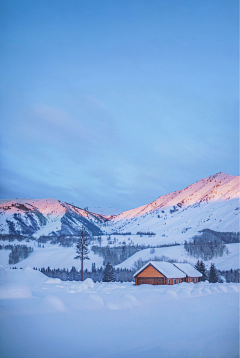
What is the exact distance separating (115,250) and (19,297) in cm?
13516

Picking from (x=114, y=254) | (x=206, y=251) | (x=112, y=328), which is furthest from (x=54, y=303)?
(x=114, y=254)

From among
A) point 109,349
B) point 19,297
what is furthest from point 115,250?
point 109,349

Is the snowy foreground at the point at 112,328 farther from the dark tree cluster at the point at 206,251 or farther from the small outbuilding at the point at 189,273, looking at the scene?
the dark tree cluster at the point at 206,251

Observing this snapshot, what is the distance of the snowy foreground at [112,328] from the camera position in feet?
38.2

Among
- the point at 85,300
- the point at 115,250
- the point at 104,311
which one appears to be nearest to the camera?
the point at 104,311

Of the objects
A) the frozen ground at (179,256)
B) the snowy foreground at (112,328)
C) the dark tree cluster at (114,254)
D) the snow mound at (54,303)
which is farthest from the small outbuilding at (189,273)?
the dark tree cluster at (114,254)

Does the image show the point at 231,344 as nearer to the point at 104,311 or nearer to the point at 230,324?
the point at 230,324

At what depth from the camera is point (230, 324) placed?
54.0ft

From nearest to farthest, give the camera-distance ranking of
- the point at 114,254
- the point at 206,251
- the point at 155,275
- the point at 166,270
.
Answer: the point at 155,275 → the point at 166,270 → the point at 206,251 → the point at 114,254

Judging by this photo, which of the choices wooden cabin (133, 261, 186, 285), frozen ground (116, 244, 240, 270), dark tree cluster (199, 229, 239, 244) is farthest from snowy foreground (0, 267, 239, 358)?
dark tree cluster (199, 229, 239, 244)

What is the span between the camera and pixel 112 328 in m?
14.6

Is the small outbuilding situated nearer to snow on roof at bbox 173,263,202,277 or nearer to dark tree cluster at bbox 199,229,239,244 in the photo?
snow on roof at bbox 173,263,202,277

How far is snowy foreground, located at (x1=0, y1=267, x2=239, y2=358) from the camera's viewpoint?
11648 millimetres

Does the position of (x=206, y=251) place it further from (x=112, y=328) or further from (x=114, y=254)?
(x=112, y=328)
